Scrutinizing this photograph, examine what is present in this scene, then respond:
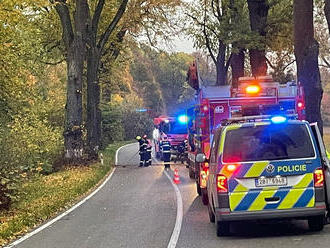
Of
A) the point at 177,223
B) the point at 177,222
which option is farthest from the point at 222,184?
the point at 177,222

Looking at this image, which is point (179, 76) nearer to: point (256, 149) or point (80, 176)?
point (80, 176)

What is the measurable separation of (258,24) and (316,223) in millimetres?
19026

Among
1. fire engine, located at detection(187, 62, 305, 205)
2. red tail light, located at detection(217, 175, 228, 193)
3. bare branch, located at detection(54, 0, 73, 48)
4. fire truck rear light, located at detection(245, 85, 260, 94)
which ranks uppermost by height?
bare branch, located at detection(54, 0, 73, 48)

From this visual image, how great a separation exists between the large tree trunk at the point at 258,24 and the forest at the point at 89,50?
5 cm

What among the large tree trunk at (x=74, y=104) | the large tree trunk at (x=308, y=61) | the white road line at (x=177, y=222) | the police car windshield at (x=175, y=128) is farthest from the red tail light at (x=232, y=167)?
the police car windshield at (x=175, y=128)

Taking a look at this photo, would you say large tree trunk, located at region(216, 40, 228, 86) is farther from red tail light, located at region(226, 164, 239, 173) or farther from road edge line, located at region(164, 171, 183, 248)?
red tail light, located at region(226, 164, 239, 173)

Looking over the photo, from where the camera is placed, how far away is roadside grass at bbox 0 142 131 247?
11.2m

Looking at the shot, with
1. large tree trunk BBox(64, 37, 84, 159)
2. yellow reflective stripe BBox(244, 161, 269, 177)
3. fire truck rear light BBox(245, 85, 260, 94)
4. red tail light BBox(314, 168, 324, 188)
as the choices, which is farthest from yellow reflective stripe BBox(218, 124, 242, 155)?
large tree trunk BBox(64, 37, 84, 159)

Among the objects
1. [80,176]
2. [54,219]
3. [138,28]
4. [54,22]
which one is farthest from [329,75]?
[54,219]

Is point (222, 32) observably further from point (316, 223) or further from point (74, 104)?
point (316, 223)

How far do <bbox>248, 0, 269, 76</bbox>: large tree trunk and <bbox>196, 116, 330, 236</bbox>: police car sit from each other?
57.1 feet

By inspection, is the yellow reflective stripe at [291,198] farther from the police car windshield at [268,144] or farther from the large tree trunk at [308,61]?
the large tree trunk at [308,61]

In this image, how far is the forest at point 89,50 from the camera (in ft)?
56.7

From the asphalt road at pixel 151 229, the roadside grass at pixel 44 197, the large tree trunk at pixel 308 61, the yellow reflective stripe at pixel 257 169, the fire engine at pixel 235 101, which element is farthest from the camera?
the large tree trunk at pixel 308 61
